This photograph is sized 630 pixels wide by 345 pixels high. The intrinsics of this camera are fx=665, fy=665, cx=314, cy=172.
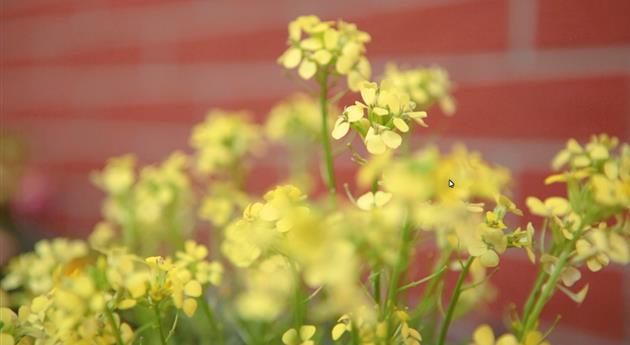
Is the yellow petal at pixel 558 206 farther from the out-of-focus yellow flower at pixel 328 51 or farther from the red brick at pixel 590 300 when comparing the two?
the red brick at pixel 590 300

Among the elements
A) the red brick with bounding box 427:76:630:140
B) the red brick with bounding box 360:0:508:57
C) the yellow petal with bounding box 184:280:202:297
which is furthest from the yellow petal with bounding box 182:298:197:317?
the red brick with bounding box 360:0:508:57

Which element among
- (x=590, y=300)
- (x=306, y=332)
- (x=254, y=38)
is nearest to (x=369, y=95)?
(x=306, y=332)

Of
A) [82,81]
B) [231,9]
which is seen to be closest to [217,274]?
[231,9]

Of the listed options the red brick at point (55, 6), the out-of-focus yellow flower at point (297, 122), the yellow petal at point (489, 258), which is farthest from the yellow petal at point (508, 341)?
the red brick at point (55, 6)

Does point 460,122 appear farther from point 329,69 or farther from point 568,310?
point 329,69

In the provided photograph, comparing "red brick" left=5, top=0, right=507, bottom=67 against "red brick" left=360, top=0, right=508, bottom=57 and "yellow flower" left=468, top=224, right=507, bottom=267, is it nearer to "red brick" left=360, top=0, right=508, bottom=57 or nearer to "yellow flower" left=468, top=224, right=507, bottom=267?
Answer: "red brick" left=360, top=0, right=508, bottom=57

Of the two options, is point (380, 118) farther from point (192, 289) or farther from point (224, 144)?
point (224, 144)
